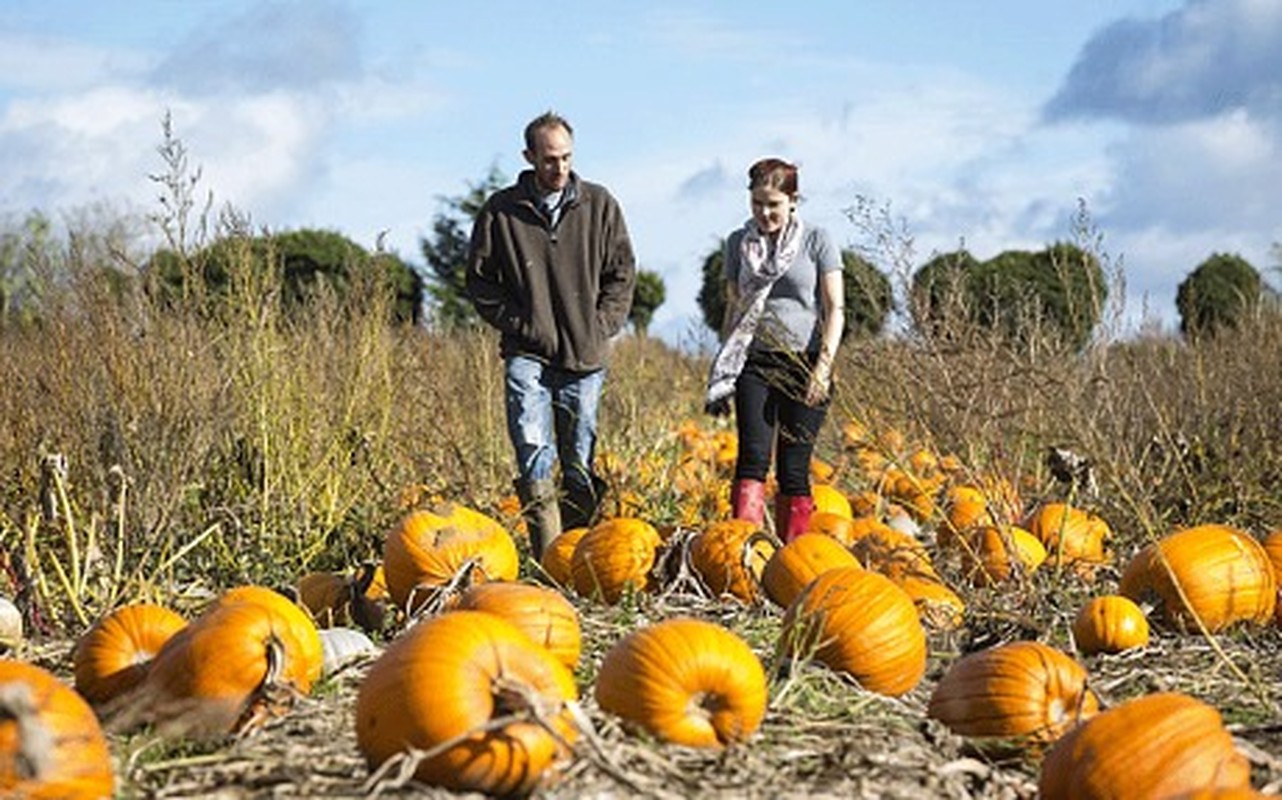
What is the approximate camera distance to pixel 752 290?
6.89m

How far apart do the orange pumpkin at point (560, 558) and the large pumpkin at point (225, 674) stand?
6.79ft

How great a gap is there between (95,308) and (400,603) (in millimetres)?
1648

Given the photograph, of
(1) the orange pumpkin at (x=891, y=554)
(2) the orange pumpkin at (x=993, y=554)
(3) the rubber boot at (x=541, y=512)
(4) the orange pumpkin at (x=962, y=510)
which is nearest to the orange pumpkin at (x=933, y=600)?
(1) the orange pumpkin at (x=891, y=554)

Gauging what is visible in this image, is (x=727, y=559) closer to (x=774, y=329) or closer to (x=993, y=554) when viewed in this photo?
(x=993, y=554)

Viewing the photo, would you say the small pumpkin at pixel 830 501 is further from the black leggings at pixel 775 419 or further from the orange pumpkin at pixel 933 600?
the orange pumpkin at pixel 933 600

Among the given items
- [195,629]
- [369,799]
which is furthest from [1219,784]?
[195,629]

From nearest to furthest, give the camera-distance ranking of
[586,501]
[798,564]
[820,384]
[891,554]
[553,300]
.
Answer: [798,564], [891,554], [820,384], [553,300], [586,501]

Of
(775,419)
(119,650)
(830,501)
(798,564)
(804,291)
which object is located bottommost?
(830,501)

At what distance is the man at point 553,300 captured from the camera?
6.94m

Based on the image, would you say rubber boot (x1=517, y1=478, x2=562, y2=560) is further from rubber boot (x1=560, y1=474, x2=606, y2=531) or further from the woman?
the woman

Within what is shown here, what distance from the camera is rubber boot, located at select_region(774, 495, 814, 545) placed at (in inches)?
274

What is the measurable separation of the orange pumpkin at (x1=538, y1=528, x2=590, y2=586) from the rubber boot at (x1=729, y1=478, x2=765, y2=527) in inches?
40.4

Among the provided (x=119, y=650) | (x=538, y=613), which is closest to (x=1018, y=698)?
(x=538, y=613)

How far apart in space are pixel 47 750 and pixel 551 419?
164 inches
